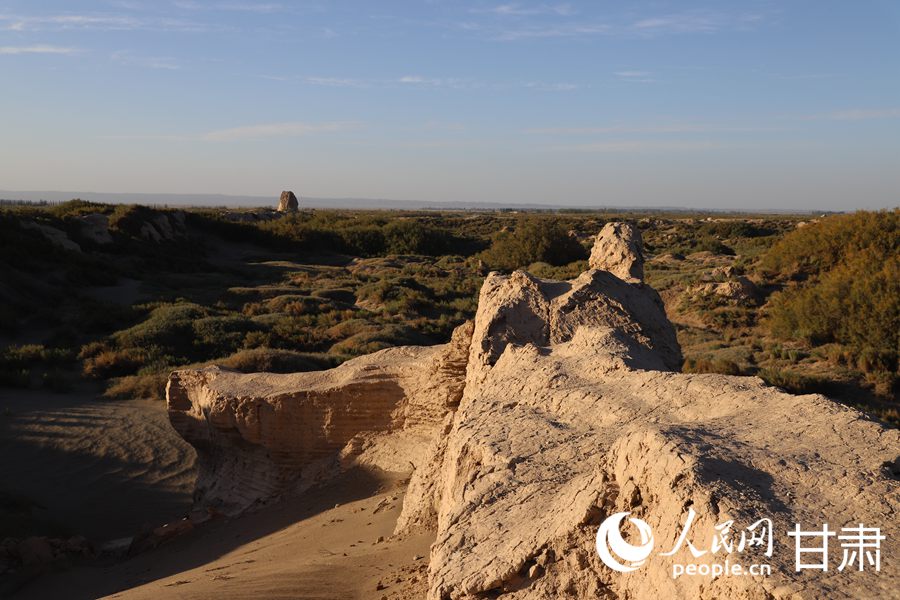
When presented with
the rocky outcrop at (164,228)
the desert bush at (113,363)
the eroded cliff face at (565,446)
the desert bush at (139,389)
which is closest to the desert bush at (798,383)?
the eroded cliff face at (565,446)

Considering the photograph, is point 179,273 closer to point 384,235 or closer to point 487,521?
point 384,235

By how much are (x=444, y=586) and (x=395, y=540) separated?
2.39 meters

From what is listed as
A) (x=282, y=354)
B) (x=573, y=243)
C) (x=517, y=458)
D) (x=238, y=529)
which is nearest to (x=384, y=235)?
(x=573, y=243)

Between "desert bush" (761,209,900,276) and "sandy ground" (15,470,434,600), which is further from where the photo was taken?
"desert bush" (761,209,900,276)

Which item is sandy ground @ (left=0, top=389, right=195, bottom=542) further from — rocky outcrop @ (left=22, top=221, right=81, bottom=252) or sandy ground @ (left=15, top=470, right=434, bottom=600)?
rocky outcrop @ (left=22, top=221, right=81, bottom=252)

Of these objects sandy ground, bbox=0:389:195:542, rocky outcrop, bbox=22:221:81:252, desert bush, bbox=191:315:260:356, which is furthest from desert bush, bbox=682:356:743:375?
rocky outcrop, bbox=22:221:81:252

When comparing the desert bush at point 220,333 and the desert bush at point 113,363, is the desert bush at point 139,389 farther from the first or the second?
the desert bush at point 220,333

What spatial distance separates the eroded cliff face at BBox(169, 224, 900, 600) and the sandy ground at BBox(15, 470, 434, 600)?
399 millimetres

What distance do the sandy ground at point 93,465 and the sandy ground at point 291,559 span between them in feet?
7.09

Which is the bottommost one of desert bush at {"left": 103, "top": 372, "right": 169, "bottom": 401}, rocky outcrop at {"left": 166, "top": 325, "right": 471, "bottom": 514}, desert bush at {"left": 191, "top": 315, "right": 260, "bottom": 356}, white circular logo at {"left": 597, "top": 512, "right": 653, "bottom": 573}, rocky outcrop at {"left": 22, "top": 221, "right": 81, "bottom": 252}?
desert bush at {"left": 103, "top": 372, "right": 169, "bottom": 401}

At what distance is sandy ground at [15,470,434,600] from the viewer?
5.23 m

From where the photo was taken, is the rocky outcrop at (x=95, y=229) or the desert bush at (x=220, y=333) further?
the rocky outcrop at (x=95, y=229)

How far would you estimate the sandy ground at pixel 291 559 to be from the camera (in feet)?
17.1

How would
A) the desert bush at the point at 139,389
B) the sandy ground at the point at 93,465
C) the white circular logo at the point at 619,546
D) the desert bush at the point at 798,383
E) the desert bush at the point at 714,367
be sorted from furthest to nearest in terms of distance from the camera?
1. the desert bush at the point at 714,367
2. the desert bush at the point at 139,389
3. the desert bush at the point at 798,383
4. the sandy ground at the point at 93,465
5. the white circular logo at the point at 619,546
